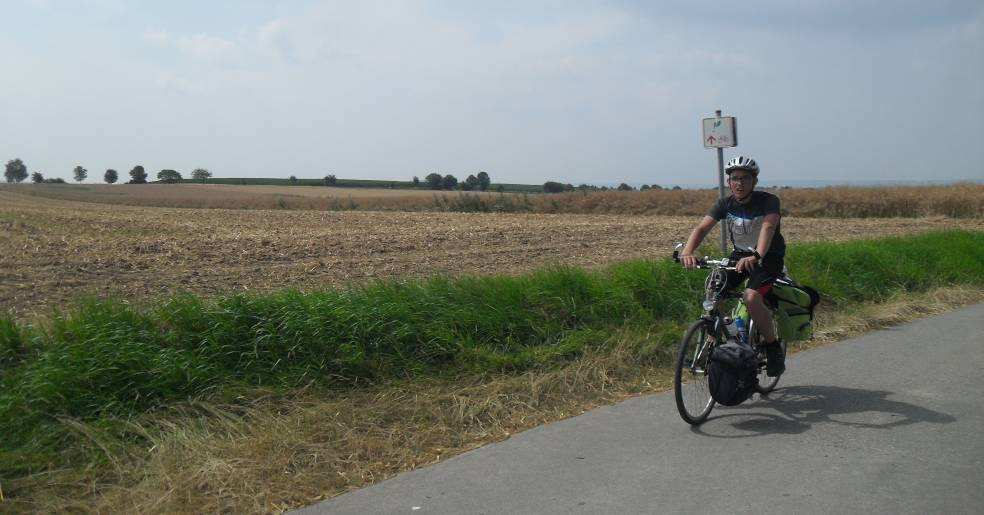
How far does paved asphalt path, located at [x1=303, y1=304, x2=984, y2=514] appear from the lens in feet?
14.1

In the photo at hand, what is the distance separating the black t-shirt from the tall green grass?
6.38ft

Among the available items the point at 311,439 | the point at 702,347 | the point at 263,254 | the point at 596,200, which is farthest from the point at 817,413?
the point at 596,200

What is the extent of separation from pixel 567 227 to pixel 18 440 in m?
20.8

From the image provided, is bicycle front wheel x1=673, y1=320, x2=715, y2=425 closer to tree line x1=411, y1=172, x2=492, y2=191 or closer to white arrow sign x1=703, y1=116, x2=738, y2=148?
white arrow sign x1=703, y1=116, x2=738, y2=148

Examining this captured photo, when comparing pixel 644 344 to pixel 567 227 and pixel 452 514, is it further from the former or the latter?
pixel 567 227

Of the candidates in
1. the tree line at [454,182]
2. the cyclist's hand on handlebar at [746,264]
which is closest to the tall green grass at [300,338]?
the cyclist's hand on handlebar at [746,264]

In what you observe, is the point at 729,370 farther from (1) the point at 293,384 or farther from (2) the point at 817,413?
(1) the point at 293,384

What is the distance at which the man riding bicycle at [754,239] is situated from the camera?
5.94 metres

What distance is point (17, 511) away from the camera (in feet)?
14.1

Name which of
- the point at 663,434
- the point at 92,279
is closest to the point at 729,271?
the point at 663,434

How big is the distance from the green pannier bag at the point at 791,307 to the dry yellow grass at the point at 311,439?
3.65 ft

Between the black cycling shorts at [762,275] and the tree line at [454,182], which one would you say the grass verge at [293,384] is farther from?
the tree line at [454,182]

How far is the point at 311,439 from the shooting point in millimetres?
5227

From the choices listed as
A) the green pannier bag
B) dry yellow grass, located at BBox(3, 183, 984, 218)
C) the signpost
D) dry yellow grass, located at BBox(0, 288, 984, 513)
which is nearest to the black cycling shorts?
the green pannier bag
